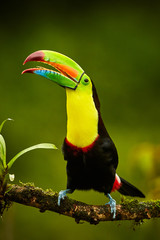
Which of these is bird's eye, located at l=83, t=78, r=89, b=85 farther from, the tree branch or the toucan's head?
A: the tree branch

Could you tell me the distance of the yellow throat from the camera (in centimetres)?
208

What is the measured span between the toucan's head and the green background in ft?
7.64

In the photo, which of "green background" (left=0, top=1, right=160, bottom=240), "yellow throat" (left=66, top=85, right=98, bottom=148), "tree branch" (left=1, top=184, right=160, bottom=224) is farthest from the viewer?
"green background" (left=0, top=1, right=160, bottom=240)

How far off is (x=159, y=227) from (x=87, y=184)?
A: 77.1 inches

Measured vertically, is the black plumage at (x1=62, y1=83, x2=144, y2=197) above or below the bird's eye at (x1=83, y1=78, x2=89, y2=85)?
below

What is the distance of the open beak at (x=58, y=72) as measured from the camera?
6.86 ft

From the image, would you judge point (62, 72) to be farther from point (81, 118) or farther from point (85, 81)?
point (81, 118)

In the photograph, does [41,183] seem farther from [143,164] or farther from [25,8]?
[25,8]

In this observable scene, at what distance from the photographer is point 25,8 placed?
5.08m

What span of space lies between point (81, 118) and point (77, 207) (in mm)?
463

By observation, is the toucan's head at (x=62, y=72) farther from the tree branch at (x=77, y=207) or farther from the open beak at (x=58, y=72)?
the tree branch at (x=77, y=207)

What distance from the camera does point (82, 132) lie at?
6.88 ft

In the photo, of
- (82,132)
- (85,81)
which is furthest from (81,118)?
(85,81)

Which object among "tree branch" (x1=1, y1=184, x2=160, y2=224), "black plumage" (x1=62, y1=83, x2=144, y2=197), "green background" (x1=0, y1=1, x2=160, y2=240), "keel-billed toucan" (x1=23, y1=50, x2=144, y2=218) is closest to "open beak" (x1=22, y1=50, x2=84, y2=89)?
"keel-billed toucan" (x1=23, y1=50, x2=144, y2=218)
